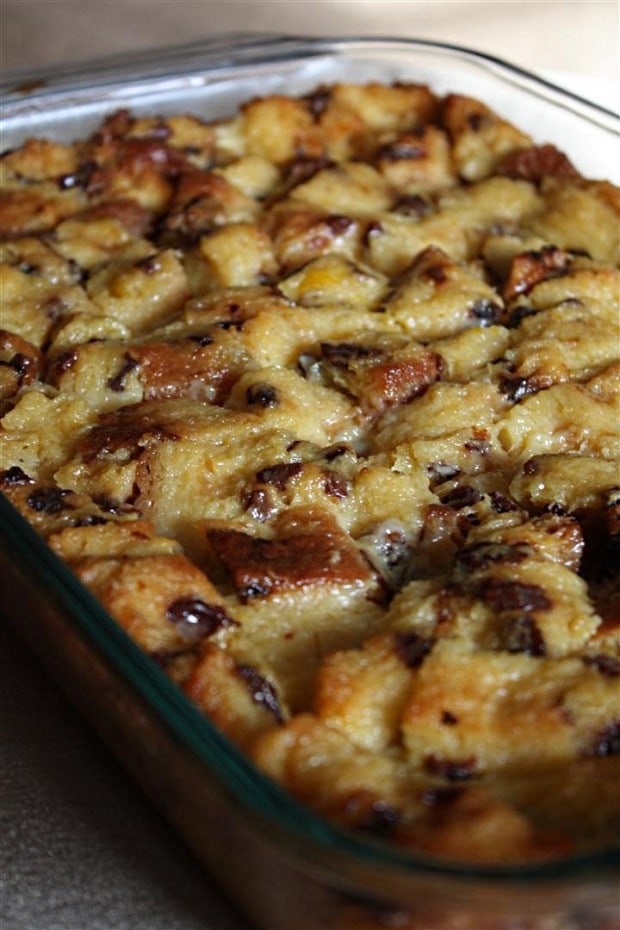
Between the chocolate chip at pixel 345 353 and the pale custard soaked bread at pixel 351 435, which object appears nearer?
the pale custard soaked bread at pixel 351 435

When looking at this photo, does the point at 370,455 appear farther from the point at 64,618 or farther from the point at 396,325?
the point at 64,618

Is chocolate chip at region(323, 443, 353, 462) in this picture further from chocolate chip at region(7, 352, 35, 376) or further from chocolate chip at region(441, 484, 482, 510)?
chocolate chip at region(7, 352, 35, 376)

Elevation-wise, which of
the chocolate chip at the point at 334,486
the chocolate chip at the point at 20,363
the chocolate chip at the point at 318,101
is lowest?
the chocolate chip at the point at 334,486

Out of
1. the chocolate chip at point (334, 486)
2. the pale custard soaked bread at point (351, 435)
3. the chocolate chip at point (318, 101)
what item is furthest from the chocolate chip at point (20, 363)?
the chocolate chip at point (318, 101)

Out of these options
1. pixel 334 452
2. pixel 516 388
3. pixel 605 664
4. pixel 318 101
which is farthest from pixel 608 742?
pixel 318 101

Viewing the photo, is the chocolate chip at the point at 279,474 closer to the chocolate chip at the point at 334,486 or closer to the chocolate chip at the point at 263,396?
the chocolate chip at the point at 334,486

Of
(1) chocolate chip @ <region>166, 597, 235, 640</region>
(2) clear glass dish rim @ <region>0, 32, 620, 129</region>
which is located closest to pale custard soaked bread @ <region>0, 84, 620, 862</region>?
(1) chocolate chip @ <region>166, 597, 235, 640</region>

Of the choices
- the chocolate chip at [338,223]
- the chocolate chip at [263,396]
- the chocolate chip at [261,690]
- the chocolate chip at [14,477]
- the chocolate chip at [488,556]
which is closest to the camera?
the chocolate chip at [261,690]
